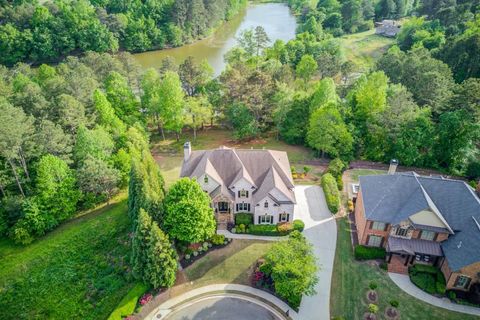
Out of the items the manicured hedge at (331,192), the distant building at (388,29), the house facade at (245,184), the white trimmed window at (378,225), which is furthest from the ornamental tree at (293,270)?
the distant building at (388,29)

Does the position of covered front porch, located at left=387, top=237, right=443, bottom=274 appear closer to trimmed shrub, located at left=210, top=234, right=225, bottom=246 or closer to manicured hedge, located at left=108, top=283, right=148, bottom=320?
trimmed shrub, located at left=210, top=234, right=225, bottom=246

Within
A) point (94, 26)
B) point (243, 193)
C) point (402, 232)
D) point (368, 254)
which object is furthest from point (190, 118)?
point (94, 26)

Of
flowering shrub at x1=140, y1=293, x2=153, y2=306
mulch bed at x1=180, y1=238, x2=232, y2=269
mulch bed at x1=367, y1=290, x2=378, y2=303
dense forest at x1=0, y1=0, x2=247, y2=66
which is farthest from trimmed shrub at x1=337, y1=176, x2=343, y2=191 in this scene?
dense forest at x1=0, y1=0, x2=247, y2=66

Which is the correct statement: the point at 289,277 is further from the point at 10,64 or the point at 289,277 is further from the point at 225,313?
the point at 10,64

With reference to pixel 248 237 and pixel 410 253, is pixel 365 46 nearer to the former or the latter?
pixel 410 253

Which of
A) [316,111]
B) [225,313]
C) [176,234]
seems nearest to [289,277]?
[225,313]

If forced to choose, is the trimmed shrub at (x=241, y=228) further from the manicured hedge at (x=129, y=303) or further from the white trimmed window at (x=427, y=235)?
the white trimmed window at (x=427, y=235)
